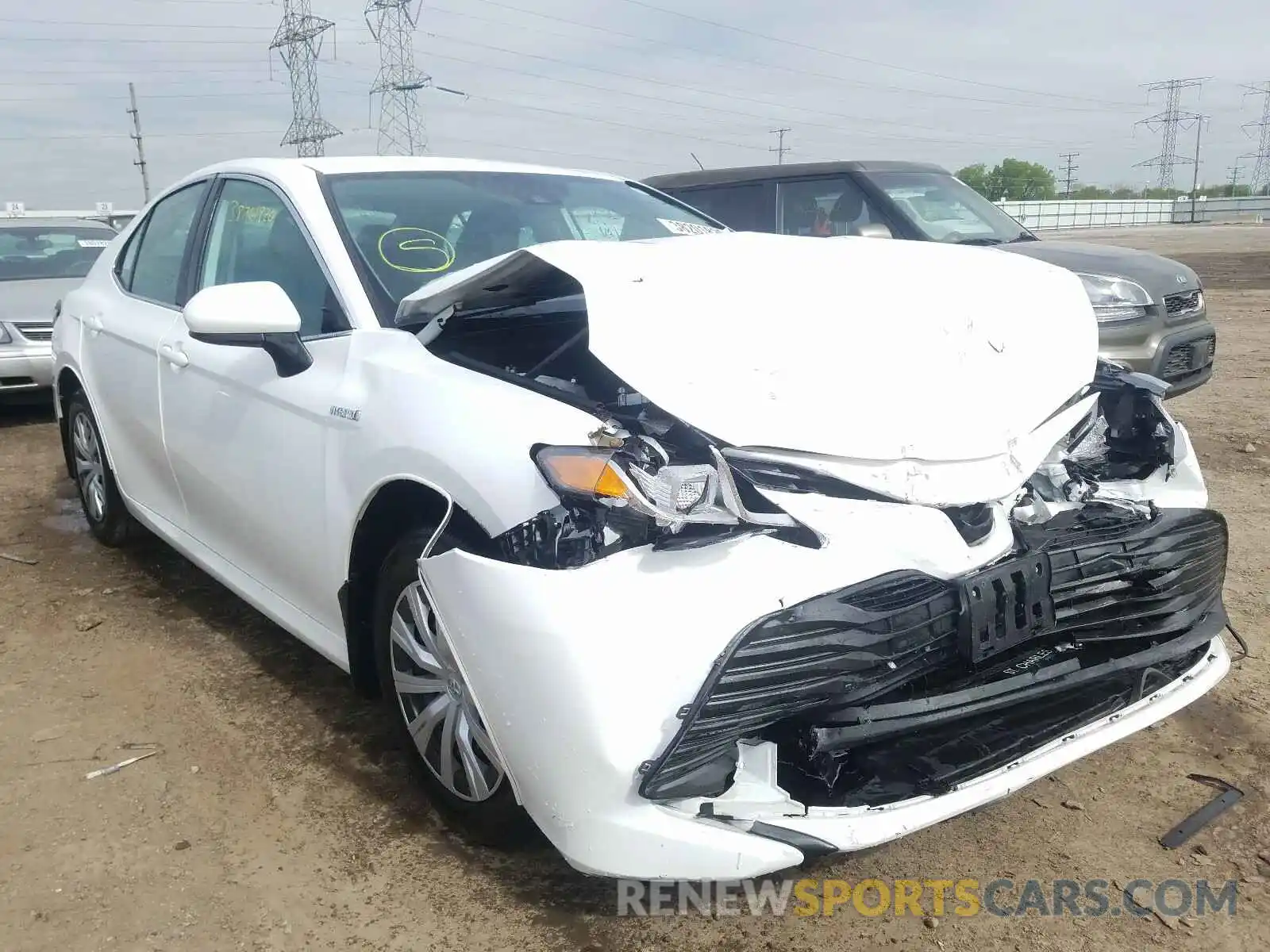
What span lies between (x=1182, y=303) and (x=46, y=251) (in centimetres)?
915

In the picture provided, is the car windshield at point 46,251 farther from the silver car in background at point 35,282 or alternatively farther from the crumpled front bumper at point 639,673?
the crumpled front bumper at point 639,673

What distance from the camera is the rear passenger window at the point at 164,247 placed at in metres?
3.70

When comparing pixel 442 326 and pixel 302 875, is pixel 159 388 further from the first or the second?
pixel 302 875

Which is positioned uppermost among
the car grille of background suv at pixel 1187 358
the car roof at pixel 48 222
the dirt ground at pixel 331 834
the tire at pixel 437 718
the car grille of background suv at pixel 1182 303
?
the car roof at pixel 48 222

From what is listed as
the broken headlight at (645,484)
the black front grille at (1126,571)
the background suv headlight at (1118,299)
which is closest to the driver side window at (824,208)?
the background suv headlight at (1118,299)

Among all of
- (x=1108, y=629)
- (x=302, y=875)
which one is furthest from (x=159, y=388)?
(x=1108, y=629)

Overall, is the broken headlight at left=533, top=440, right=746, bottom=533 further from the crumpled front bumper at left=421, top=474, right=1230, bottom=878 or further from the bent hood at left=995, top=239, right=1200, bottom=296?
the bent hood at left=995, top=239, right=1200, bottom=296

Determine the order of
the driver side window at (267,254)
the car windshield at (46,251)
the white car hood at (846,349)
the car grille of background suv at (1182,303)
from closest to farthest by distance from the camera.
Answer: the white car hood at (846,349)
the driver side window at (267,254)
the car grille of background suv at (1182,303)
the car windshield at (46,251)

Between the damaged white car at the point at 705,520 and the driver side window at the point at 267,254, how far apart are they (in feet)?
0.07

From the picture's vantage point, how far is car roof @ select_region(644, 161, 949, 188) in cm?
755

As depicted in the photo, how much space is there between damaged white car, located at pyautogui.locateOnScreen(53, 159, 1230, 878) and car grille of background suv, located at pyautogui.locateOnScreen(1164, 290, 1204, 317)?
4116 millimetres

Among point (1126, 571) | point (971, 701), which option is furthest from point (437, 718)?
point (1126, 571)

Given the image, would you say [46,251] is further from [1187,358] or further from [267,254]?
[1187,358]

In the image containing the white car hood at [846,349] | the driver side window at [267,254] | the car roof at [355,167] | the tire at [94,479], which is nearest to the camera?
the white car hood at [846,349]
